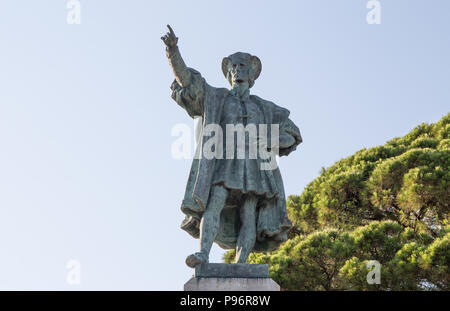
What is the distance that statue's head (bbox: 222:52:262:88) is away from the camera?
308 inches

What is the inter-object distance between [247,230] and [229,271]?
2.35 feet

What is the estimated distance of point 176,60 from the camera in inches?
277

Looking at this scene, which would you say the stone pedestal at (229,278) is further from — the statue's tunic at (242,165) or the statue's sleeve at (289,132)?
the statue's sleeve at (289,132)

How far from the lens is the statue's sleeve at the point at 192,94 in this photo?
Answer: 731cm

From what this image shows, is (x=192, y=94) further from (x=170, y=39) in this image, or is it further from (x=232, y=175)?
(x=232, y=175)

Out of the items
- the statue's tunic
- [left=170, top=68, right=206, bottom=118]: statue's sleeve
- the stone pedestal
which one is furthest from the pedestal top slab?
[left=170, top=68, right=206, bottom=118]: statue's sleeve

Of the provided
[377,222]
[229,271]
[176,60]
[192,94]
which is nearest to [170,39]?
[176,60]

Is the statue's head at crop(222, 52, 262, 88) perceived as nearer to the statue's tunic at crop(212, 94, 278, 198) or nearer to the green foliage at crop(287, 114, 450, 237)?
the statue's tunic at crop(212, 94, 278, 198)

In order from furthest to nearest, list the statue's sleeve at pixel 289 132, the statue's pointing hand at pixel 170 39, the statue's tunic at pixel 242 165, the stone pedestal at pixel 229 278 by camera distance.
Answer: the statue's sleeve at pixel 289 132 < the statue's tunic at pixel 242 165 < the statue's pointing hand at pixel 170 39 < the stone pedestal at pixel 229 278

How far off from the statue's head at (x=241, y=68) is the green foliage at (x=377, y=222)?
7.19 meters

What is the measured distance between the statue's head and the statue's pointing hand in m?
1.15

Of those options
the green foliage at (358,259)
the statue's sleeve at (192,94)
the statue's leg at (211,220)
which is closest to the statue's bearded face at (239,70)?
the statue's sleeve at (192,94)
